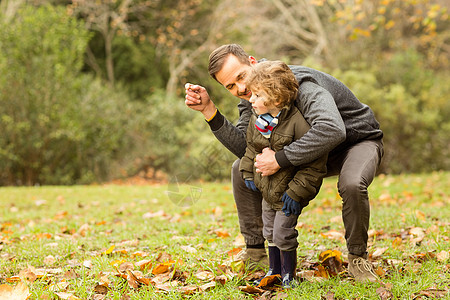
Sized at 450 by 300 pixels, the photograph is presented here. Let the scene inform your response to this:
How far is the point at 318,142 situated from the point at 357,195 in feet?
1.33

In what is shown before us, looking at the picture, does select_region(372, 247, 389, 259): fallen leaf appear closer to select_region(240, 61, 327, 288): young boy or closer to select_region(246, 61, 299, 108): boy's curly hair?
select_region(240, 61, 327, 288): young boy

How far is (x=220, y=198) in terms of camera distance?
6754 mm

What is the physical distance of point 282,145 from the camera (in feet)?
8.02

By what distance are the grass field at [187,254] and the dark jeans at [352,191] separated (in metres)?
0.29

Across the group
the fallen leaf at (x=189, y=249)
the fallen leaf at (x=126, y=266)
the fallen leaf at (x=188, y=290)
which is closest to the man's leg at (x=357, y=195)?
the fallen leaf at (x=188, y=290)

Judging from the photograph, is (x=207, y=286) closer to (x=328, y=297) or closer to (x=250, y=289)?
(x=250, y=289)

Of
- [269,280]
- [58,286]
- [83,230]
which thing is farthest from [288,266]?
[83,230]

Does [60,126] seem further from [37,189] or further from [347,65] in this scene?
[347,65]

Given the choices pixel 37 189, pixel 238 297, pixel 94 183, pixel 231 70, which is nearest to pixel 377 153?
pixel 231 70

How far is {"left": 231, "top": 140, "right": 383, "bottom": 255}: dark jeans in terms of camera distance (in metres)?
2.46

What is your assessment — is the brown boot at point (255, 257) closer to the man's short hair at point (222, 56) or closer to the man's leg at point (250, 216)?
the man's leg at point (250, 216)

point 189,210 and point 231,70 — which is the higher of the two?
point 231,70

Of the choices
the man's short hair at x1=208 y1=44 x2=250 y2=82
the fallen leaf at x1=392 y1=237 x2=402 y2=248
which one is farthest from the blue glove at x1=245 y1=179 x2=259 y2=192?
the fallen leaf at x1=392 y1=237 x2=402 y2=248

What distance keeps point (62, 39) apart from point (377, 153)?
9375 millimetres
